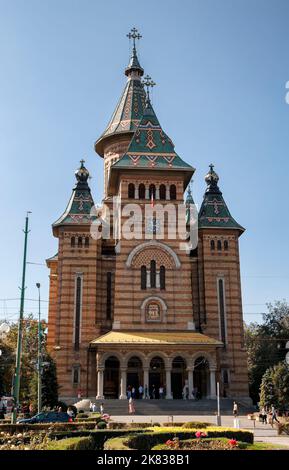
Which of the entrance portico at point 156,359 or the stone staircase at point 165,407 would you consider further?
the entrance portico at point 156,359

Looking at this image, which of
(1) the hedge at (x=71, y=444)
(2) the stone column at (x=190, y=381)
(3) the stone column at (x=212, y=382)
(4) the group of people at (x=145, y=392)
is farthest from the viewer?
(3) the stone column at (x=212, y=382)

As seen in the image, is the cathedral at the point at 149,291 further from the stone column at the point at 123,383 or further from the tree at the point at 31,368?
the tree at the point at 31,368

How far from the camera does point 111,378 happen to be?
46.3 meters

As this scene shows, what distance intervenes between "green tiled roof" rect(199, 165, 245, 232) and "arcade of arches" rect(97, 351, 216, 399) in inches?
479

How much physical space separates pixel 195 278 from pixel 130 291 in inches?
295

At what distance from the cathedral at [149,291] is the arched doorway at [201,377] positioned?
0.30 ft

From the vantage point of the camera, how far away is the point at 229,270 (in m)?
48.7

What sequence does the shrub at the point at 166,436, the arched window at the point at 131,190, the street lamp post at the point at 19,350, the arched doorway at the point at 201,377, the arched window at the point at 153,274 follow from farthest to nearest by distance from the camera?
the arched window at the point at 131,190
the arched window at the point at 153,274
the arched doorway at the point at 201,377
the street lamp post at the point at 19,350
the shrub at the point at 166,436

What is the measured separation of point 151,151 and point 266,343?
77.3 ft

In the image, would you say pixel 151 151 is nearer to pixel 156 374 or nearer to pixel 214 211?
pixel 214 211

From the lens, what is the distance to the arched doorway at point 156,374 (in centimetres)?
4509

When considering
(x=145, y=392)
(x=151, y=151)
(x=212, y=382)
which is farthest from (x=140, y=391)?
(x=151, y=151)

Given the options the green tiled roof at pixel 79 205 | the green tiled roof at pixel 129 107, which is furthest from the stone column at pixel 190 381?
the green tiled roof at pixel 129 107

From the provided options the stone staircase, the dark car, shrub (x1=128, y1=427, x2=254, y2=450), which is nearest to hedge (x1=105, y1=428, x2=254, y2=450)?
shrub (x1=128, y1=427, x2=254, y2=450)
